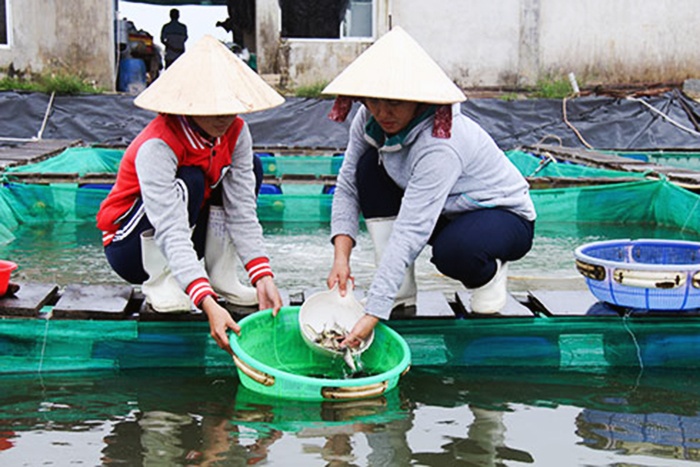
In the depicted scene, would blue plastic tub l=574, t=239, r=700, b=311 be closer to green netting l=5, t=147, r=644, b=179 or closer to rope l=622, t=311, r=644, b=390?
rope l=622, t=311, r=644, b=390

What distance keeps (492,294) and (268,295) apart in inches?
27.3

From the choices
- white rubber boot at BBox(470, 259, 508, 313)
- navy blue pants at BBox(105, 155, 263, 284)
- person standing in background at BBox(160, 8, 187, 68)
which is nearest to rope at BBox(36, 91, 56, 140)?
person standing in background at BBox(160, 8, 187, 68)

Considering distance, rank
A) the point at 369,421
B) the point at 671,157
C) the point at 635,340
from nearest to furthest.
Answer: the point at 369,421 < the point at 635,340 < the point at 671,157

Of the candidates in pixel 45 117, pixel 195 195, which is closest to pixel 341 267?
pixel 195 195

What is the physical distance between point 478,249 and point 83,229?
3825mm

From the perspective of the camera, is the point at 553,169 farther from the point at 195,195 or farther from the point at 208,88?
the point at 208,88

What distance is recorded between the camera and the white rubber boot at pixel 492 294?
268 cm

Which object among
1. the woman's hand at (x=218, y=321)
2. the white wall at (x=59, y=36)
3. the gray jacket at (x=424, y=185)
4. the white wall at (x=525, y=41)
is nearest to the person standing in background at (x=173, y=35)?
the white wall at (x=59, y=36)

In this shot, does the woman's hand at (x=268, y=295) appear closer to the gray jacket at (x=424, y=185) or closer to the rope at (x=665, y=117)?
the gray jacket at (x=424, y=185)

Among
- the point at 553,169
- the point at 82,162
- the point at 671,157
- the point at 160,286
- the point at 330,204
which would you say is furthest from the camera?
the point at 671,157

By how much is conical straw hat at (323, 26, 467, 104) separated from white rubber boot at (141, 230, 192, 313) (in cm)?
71

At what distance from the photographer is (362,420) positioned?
2.27 m

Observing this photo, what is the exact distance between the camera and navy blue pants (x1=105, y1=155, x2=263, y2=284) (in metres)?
2.52

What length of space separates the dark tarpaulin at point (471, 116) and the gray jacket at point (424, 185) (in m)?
6.65
